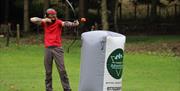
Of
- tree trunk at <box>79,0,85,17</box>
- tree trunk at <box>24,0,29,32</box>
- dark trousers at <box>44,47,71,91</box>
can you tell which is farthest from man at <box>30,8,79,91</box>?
tree trunk at <box>24,0,29,32</box>

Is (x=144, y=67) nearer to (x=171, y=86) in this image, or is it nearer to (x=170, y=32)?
(x=171, y=86)

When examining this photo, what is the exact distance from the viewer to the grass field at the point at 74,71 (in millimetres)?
16609

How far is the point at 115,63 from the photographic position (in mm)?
10984

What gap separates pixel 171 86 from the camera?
16891mm

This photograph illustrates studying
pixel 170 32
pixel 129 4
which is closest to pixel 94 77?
pixel 170 32

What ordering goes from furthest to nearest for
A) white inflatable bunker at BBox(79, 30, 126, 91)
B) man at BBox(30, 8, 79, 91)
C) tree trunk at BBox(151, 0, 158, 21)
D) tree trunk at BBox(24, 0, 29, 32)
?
tree trunk at BBox(151, 0, 158, 21) → tree trunk at BBox(24, 0, 29, 32) → man at BBox(30, 8, 79, 91) → white inflatable bunker at BBox(79, 30, 126, 91)

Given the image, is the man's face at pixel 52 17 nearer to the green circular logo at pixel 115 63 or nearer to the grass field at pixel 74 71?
the grass field at pixel 74 71

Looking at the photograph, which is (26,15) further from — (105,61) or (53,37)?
(105,61)

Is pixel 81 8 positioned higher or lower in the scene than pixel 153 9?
higher

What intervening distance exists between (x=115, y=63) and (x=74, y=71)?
32.5 ft

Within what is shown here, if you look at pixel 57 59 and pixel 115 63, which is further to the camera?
pixel 57 59

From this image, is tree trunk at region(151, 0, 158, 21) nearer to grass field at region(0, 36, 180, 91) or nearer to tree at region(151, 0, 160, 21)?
tree at region(151, 0, 160, 21)

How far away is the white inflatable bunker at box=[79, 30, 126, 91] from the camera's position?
11.0 meters

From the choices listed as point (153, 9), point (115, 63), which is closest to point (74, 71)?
point (115, 63)
